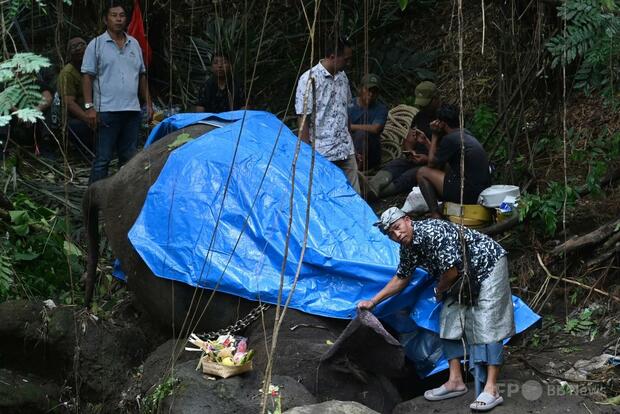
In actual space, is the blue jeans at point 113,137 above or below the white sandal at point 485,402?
above

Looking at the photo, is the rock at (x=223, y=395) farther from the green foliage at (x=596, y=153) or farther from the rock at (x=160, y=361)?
the green foliage at (x=596, y=153)

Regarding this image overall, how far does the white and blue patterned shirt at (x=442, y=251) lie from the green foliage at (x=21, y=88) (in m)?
2.76

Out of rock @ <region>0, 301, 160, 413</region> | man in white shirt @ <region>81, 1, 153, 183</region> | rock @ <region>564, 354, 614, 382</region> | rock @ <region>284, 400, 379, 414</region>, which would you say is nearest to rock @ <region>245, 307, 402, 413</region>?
rock @ <region>284, 400, 379, 414</region>

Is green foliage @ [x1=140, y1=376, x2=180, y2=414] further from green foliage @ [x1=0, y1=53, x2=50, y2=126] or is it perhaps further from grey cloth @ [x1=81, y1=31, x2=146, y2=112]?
grey cloth @ [x1=81, y1=31, x2=146, y2=112]

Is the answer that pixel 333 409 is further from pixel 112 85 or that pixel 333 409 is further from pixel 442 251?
pixel 112 85

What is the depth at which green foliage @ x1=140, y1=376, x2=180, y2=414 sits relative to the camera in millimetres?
5691

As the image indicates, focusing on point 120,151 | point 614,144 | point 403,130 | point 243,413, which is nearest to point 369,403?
point 243,413

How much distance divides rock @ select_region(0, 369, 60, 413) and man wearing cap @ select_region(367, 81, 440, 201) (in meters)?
3.34

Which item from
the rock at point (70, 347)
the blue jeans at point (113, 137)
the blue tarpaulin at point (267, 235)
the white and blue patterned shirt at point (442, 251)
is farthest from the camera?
the blue jeans at point (113, 137)

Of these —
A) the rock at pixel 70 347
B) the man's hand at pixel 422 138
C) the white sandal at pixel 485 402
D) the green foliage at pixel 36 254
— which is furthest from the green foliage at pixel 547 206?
the green foliage at pixel 36 254

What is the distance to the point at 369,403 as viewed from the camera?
5973 mm

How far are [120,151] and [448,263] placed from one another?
399 centimetres

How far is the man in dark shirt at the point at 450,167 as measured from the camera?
7773mm

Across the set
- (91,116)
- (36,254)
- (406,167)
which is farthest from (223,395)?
(406,167)
